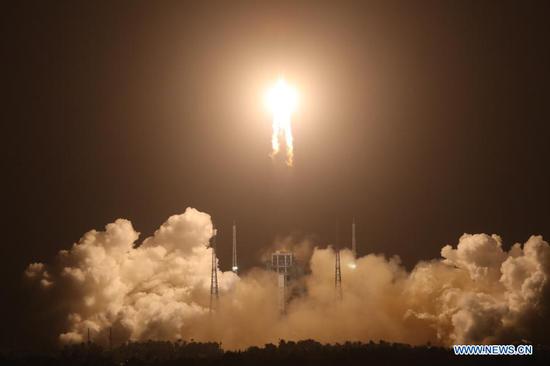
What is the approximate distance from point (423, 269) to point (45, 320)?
3176 cm

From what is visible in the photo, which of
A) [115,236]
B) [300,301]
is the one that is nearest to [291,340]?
[300,301]

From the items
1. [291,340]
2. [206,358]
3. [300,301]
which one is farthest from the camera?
[300,301]

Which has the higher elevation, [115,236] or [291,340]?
[115,236]

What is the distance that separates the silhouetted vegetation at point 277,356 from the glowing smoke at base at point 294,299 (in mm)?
3503

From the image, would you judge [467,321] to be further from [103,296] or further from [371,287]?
[103,296]

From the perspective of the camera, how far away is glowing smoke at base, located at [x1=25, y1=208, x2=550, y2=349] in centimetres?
12631

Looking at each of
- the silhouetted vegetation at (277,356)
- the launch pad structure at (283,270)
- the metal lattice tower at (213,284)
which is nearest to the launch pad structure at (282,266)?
the launch pad structure at (283,270)

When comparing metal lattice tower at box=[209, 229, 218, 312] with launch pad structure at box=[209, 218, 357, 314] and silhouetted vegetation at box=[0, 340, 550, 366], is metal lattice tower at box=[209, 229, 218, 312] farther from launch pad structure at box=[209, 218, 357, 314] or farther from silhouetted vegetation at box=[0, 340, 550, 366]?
silhouetted vegetation at box=[0, 340, 550, 366]

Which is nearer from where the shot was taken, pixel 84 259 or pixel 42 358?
pixel 42 358

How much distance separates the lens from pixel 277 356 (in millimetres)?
119688

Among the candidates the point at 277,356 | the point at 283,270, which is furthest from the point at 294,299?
the point at 277,356

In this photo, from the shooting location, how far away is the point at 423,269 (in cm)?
13450

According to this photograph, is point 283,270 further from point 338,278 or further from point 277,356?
point 277,356

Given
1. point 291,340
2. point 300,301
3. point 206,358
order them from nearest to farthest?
point 206,358, point 291,340, point 300,301
